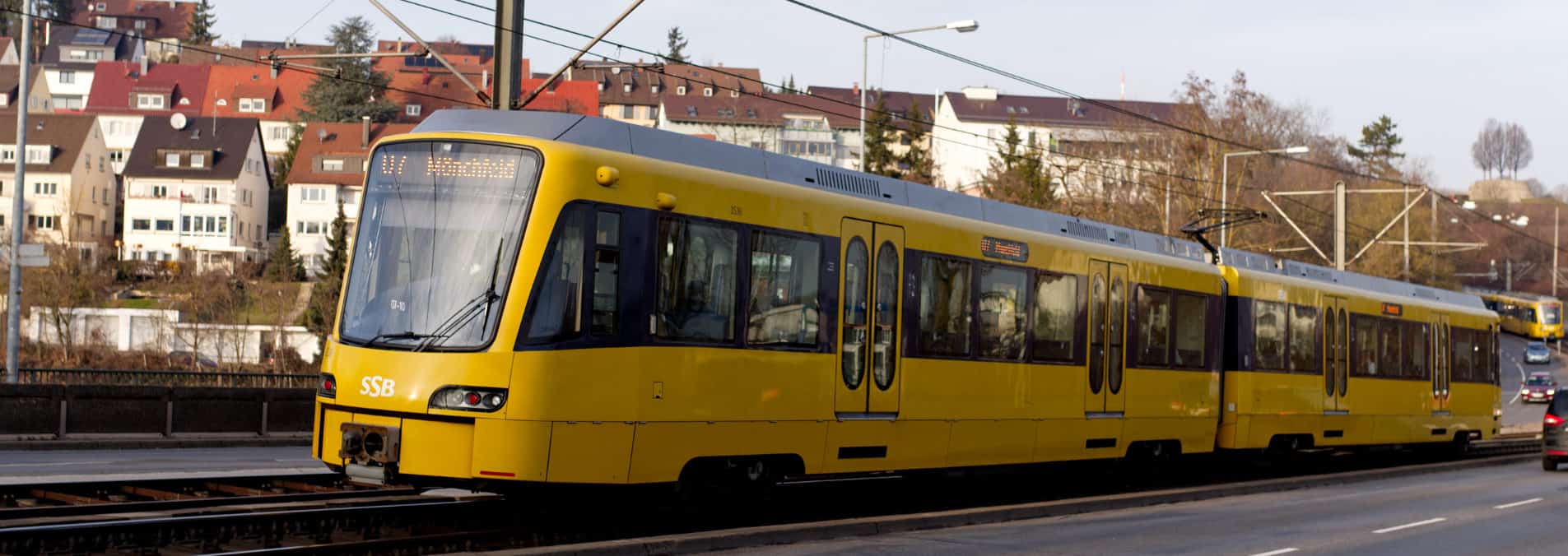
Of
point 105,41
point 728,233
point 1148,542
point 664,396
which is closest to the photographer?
A: point 664,396

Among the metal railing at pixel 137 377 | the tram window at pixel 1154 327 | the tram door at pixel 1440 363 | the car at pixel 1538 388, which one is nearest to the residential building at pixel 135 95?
the metal railing at pixel 137 377

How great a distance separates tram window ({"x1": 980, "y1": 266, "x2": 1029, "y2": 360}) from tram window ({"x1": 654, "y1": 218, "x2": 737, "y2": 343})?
4.03 m

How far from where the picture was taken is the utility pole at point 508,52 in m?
18.6

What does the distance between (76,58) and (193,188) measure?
63.8m

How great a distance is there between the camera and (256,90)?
125 m

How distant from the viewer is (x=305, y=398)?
26.4m

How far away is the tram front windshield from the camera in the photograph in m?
11.4

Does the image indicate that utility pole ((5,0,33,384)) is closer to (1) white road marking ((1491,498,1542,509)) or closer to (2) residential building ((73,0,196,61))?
(1) white road marking ((1491,498,1542,509))

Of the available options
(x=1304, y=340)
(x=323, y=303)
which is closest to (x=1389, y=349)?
(x=1304, y=340)

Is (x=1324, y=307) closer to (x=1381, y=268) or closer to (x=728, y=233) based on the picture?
(x=728, y=233)

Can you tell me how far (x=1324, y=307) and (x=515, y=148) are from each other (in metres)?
16.0

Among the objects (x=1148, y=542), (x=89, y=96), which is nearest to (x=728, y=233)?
(x=1148, y=542)

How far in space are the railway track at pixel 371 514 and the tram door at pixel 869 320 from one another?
47.1 inches

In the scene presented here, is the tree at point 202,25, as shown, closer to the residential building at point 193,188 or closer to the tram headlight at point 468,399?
the residential building at point 193,188
